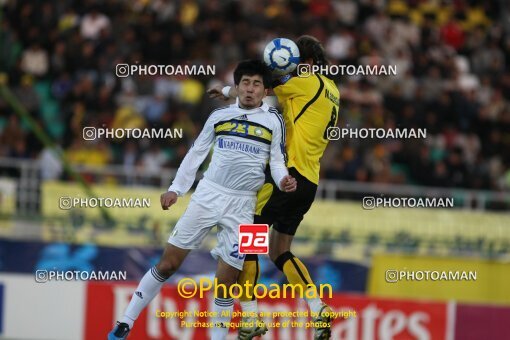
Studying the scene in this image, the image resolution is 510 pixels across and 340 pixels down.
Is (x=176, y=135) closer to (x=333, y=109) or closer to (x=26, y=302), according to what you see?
(x=26, y=302)

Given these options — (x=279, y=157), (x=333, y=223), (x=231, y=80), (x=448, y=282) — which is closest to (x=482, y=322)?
(x=448, y=282)

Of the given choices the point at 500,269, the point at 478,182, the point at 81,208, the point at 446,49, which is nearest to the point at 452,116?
the point at 478,182

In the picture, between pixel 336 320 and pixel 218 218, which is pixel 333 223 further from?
pixel 218 218

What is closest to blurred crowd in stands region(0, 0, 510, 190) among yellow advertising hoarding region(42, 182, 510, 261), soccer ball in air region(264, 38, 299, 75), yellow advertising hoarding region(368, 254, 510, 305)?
yellow advertising hoarding region(42, 182, 510, 261)

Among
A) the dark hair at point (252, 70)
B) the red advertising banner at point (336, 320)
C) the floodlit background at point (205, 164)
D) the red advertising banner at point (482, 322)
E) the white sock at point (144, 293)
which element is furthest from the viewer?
the floodlit background at point (205, 164)

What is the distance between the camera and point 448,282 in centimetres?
1744

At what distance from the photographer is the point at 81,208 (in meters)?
18.2

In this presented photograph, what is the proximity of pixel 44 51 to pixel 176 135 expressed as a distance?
6745 millimetres

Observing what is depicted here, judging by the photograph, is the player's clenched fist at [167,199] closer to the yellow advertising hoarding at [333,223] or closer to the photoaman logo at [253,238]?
the photoaman logo at [253,238]

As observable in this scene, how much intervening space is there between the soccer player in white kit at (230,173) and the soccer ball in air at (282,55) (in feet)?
0.32

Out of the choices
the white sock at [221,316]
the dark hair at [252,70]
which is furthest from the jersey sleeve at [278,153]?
the white sock at [221,316]

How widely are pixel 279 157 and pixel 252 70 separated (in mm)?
824

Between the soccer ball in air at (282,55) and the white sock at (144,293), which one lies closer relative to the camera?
the soccer ball in air at (282,55)

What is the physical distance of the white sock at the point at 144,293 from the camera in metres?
11.7
